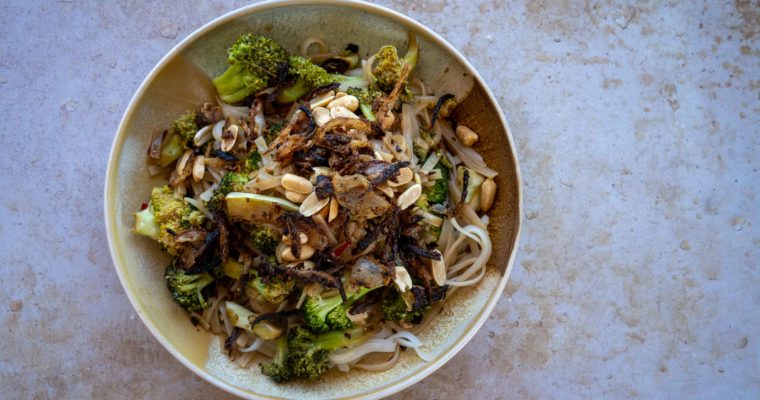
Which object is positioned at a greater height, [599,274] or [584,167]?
[584,167]

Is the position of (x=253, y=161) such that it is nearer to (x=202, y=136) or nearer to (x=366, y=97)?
(x=202, y=136)

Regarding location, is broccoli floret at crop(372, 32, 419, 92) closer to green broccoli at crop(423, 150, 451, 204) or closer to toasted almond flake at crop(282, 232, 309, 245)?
green broccoli at crop(423, 150, 451, 204)

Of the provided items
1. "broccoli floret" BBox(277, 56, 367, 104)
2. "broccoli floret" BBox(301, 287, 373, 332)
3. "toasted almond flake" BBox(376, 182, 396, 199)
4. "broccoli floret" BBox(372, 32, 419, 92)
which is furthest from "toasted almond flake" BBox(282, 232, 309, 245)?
"broccoli floret" BBox(372, 32, 419, 92)

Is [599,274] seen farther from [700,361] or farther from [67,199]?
[67,199]

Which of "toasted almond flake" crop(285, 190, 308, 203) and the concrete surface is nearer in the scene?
"toasted almond flake" crop(285, 190, 308, 203)

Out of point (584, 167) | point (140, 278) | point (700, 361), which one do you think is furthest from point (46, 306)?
point (700, 361)

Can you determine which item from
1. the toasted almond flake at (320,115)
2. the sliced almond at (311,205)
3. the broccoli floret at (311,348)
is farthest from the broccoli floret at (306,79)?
the broccoli floret at (311,348)

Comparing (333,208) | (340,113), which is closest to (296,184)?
(333,208)
